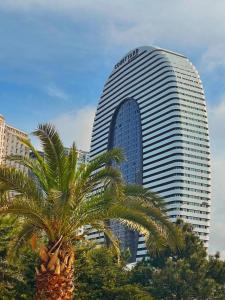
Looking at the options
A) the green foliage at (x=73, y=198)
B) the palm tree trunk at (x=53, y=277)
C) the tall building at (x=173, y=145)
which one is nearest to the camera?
the palm tree trunk at (x=53, y=277)

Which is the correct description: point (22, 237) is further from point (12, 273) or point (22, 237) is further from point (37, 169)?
point (12, 273)

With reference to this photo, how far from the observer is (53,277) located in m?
17.4

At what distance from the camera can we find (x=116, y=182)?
1808 cm

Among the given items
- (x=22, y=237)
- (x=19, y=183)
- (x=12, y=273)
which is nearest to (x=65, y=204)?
(x=19, y=183)

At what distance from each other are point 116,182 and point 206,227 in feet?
544

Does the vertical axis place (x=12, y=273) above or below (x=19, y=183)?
below

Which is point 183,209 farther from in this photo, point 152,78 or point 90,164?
point 90,164

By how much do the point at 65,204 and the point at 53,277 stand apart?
2.57 metres

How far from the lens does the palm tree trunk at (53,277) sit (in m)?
17.3

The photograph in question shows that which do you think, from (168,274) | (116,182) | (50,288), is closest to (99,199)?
(116,182)

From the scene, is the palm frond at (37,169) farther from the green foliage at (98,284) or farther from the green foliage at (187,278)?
the green foliage at (187,278)

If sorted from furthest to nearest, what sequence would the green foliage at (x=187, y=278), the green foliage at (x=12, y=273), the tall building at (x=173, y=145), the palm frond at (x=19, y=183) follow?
the tall building at (x=173, y=145), the green foliage at (x=187, y=278), the green foliage at (x=12, y=273), the palm frond at (x=19, y=183)

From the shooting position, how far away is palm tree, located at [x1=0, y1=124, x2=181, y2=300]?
1736cm

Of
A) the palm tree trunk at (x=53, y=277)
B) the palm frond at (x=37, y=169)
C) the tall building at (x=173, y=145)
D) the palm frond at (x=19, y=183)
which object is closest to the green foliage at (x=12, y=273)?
the palm frond at (x=37, y=169)
